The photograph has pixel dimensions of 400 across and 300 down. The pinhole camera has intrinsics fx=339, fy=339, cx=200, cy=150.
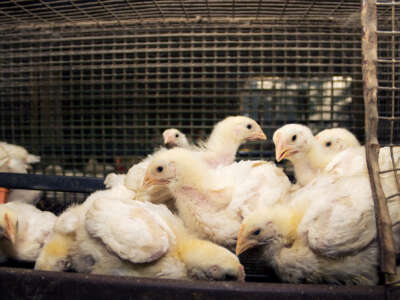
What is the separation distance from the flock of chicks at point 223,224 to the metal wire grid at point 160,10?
0.84 m

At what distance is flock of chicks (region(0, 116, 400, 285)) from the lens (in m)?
0.95

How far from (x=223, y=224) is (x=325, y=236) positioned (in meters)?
0.41

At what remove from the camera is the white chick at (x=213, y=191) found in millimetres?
1248

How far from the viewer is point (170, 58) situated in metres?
2.33

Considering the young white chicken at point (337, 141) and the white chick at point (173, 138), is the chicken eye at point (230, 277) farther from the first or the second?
the white chick at point (173, 138)

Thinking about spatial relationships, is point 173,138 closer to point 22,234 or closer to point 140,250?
point 22,234

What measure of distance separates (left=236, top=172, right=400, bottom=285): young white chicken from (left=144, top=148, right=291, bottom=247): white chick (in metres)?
0.15

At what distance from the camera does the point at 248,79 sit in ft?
8.29

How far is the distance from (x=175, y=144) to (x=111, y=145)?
3.13 ft

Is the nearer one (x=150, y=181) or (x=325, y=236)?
(x=325, y=236)

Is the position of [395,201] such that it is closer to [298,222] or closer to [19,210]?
[298,222]

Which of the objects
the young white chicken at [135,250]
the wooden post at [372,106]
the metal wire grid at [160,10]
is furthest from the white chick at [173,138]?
the wooden post at [372,106]

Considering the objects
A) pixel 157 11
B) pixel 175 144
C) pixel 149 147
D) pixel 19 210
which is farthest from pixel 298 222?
pixel 149 147

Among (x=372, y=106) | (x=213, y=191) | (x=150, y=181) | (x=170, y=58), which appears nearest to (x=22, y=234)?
(x=150, y=181)
